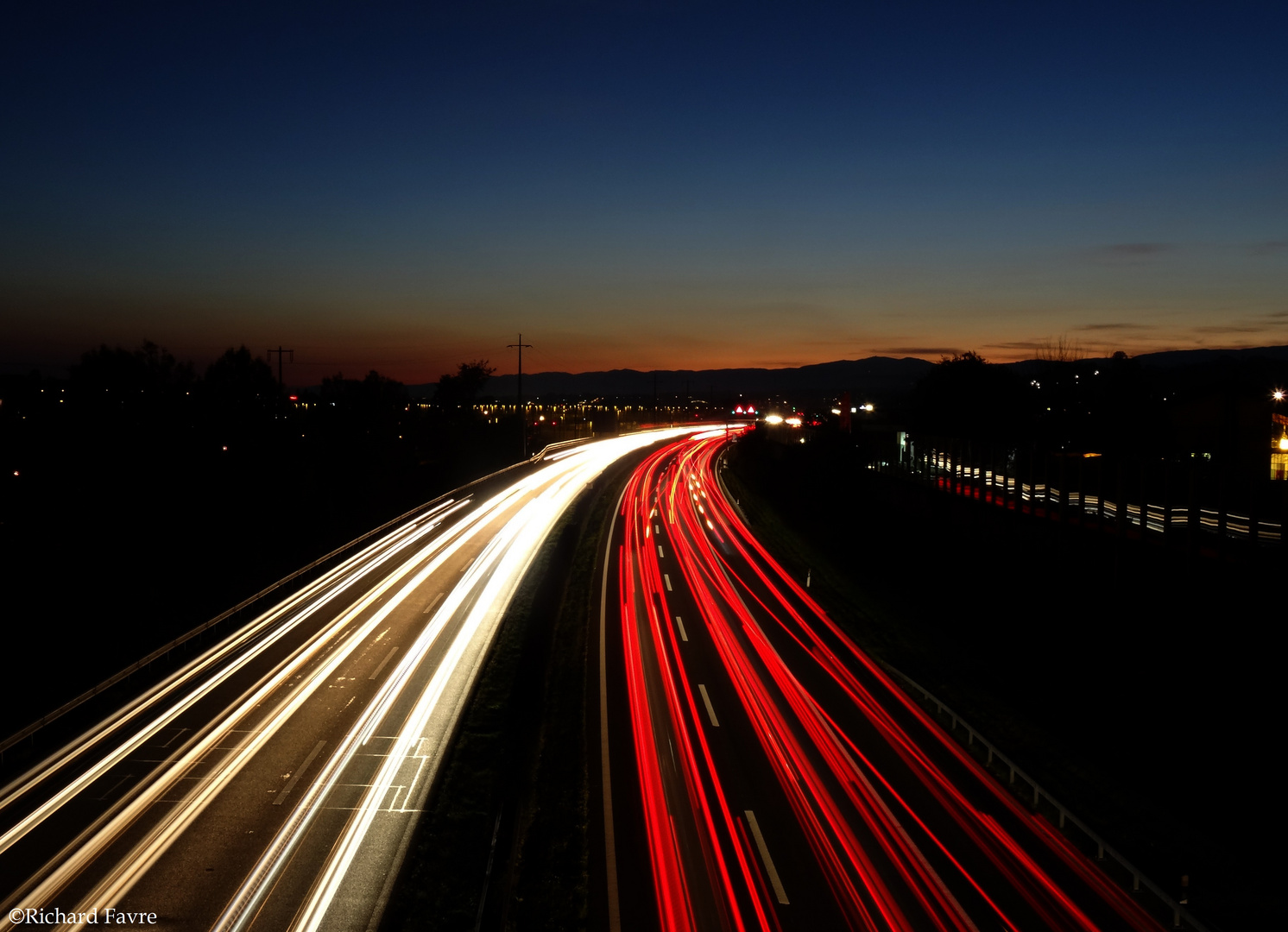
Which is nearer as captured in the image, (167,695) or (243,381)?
(167,695)

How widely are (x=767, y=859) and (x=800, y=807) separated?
1658 millimetres

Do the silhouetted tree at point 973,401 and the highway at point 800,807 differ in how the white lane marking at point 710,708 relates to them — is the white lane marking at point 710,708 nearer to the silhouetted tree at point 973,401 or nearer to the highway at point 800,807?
the highway at point 800,807

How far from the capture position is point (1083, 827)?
39.1 feet

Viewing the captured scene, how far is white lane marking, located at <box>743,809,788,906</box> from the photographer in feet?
34.9

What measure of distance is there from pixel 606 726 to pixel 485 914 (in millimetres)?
6305

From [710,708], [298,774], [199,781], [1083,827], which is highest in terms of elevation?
[199,781]

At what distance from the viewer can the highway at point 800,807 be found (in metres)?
10.4

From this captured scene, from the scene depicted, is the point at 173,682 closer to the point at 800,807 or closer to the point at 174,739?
the point at 174,739

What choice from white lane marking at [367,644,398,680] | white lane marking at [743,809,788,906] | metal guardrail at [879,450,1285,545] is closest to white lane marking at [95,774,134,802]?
white lane marking at [367,644,398,680]

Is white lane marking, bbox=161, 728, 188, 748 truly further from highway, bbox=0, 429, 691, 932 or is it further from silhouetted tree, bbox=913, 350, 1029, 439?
silhouetted tree, bbox=913, 350, 1029, 439

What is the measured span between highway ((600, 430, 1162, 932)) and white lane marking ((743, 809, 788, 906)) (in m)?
0.03

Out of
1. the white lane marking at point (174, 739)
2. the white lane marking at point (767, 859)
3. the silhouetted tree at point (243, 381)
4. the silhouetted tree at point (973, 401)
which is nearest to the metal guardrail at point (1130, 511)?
the white lane marking at point (767, 859)

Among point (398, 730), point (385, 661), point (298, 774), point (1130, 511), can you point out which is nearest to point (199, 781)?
point (298, 774)

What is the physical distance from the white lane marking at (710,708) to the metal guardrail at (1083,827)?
468 centimetres
